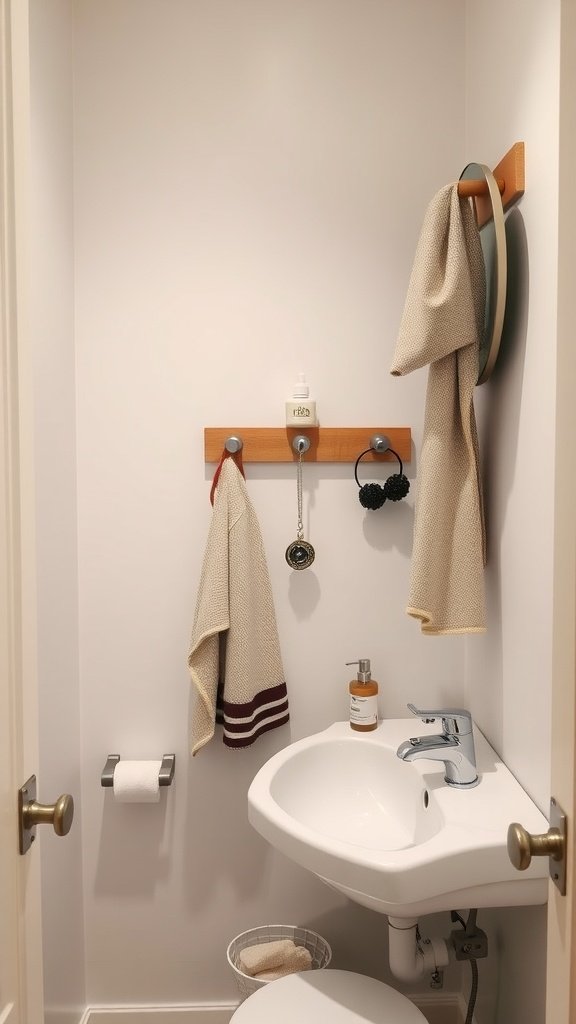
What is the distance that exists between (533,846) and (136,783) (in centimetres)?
111

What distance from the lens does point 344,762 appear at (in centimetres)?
167

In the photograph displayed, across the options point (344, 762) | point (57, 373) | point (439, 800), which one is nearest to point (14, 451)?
point (57, 373)

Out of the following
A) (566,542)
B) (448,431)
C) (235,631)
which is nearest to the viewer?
(566,542)

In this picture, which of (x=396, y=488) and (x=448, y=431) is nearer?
(x=448, y=431)

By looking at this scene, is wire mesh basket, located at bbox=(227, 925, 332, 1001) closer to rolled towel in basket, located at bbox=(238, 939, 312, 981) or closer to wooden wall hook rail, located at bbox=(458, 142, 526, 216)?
rolled towel in basket, located at bbox=(238, 939, 312, 981)

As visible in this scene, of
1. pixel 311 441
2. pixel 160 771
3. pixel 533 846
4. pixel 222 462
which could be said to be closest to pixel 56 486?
pixel 222 462

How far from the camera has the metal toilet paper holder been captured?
1709 millimetres

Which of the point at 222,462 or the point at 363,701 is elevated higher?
the point at 222,462

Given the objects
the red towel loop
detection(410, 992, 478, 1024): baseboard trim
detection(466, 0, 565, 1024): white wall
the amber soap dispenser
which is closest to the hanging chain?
the red towel loop

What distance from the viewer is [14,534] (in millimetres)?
872

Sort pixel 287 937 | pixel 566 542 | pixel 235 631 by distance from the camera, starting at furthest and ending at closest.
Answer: pixel 287 937, pixel 235 631, pixel 566 542

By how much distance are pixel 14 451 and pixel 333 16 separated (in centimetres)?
144

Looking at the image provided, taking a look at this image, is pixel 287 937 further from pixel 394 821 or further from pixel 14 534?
pixel 14 534

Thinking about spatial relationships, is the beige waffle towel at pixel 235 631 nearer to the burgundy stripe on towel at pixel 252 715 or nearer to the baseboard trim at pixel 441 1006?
the burgundy stripe on towel at pixel 252 715
